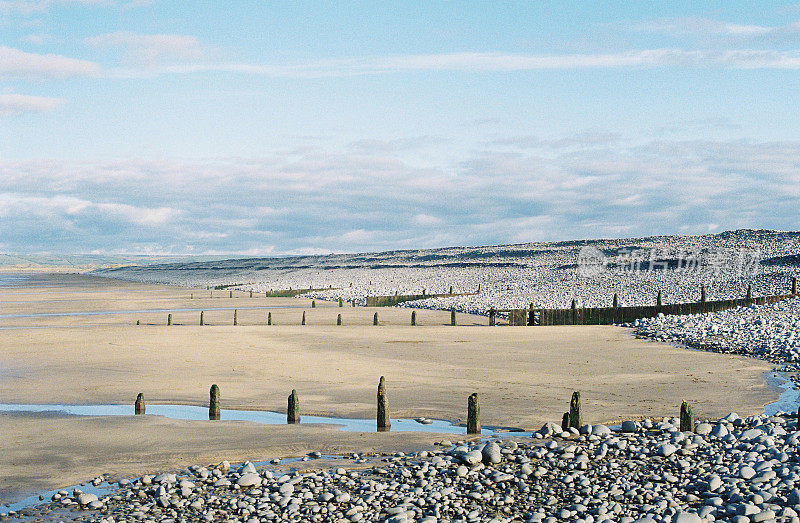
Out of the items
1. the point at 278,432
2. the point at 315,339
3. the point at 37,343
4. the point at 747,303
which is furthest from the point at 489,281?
the point at 278,432

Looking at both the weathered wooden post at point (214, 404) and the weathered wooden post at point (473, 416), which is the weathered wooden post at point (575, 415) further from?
the weathered wooden post at point (214, 404)

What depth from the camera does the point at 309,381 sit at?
2233 centimetres

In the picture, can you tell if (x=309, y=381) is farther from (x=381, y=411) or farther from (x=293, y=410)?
(x=381, y=411)

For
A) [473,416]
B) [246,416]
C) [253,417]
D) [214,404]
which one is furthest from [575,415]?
[214,404]

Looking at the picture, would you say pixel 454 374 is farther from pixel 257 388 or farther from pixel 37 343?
pixel 37 343

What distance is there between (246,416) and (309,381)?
4690 millimetres

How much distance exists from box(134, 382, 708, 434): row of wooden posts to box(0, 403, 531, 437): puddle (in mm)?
351

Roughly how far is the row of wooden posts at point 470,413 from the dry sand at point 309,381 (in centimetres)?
62

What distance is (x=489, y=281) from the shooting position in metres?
78.0

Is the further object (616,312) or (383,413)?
(616,312)

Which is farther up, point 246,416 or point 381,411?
point 381,411

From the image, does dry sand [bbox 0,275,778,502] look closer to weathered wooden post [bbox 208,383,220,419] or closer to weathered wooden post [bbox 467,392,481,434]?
weathered wooden post [bbox 208,383,220,419]

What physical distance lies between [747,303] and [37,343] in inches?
1379

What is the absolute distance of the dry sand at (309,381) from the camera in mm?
14359
